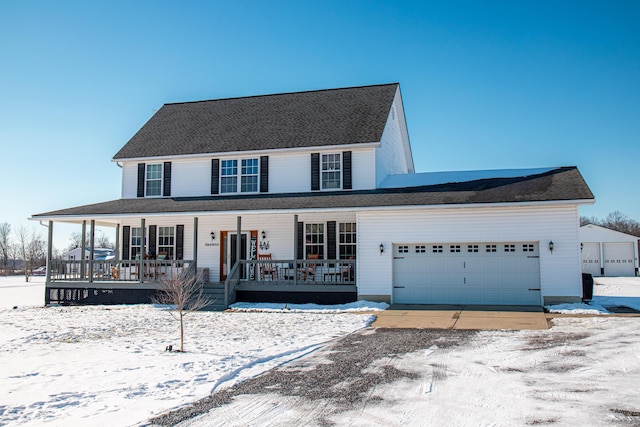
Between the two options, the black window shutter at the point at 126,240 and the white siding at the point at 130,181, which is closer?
the black window shutter at the point at 126,240

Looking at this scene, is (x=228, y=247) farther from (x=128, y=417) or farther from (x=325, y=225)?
(x=128, y=417)

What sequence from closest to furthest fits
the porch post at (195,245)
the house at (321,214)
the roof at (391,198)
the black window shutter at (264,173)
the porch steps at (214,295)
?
the roof at (391,198) < the house at (321,214) < the porch steps at (214,295) < the porch post at (195,245) < the black window shutter at (264,173)

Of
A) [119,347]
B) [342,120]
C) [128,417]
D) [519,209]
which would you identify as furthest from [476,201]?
[128,417]

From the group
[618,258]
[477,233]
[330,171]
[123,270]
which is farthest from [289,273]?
[618,258]

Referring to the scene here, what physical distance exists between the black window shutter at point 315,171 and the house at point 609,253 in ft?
83.0

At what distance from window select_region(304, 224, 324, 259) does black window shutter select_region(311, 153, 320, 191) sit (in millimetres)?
1578

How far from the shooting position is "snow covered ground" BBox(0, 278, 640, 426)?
21.6 ft

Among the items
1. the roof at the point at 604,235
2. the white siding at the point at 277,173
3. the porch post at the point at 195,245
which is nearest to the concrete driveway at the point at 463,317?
the white siding at the point at 277,173

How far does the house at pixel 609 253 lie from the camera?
1506 inches

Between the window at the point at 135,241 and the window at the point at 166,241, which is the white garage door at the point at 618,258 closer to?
the window at the point at 166,241

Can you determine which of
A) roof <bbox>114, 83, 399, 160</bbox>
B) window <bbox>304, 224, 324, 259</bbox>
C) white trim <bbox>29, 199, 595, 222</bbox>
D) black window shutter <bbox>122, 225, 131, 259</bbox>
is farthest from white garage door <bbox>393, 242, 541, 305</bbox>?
black window shutter <bbox>122, 225, 131, 259</bbox>

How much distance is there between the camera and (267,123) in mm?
23391

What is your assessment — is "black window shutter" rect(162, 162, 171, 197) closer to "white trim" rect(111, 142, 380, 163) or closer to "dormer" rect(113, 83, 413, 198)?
"dormer" rect(113, 83, 413, 198)

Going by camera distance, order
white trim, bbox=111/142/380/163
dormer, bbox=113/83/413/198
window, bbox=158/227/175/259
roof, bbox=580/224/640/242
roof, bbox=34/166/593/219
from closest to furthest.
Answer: roof, bbox=34/166/593/219 → white trim, bbox=111/142/380/163 → dormer, bbox=113/83/413/198 → window, bbox=158/227/175/259 → roof, bbox=580/224/640/242
